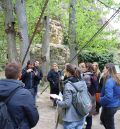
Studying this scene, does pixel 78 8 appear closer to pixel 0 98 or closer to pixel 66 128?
pixel 66 128

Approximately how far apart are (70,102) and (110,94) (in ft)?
3.64

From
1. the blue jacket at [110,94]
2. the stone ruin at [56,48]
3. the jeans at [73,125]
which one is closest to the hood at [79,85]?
the jeans at [73,125]

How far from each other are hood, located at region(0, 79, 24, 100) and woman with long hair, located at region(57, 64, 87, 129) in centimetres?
159

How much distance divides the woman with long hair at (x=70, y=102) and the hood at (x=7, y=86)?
1.59 m

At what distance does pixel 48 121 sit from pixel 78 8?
41.0 feet

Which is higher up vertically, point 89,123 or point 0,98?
point 0,98

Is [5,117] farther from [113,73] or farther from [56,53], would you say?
[56,53]

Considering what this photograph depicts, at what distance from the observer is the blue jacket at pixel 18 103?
186 inches

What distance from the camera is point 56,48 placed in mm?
30422

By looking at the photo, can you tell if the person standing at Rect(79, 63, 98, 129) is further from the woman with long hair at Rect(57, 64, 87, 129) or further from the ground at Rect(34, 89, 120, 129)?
the woman with long hair at Rect(57, 64, 87, 129)

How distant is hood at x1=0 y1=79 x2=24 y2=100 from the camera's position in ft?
15.6

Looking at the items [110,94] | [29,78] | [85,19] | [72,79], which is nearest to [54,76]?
[29,78]

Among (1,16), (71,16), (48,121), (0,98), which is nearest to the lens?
(0,98)

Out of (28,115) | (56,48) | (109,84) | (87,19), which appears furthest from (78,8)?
(28,115)
